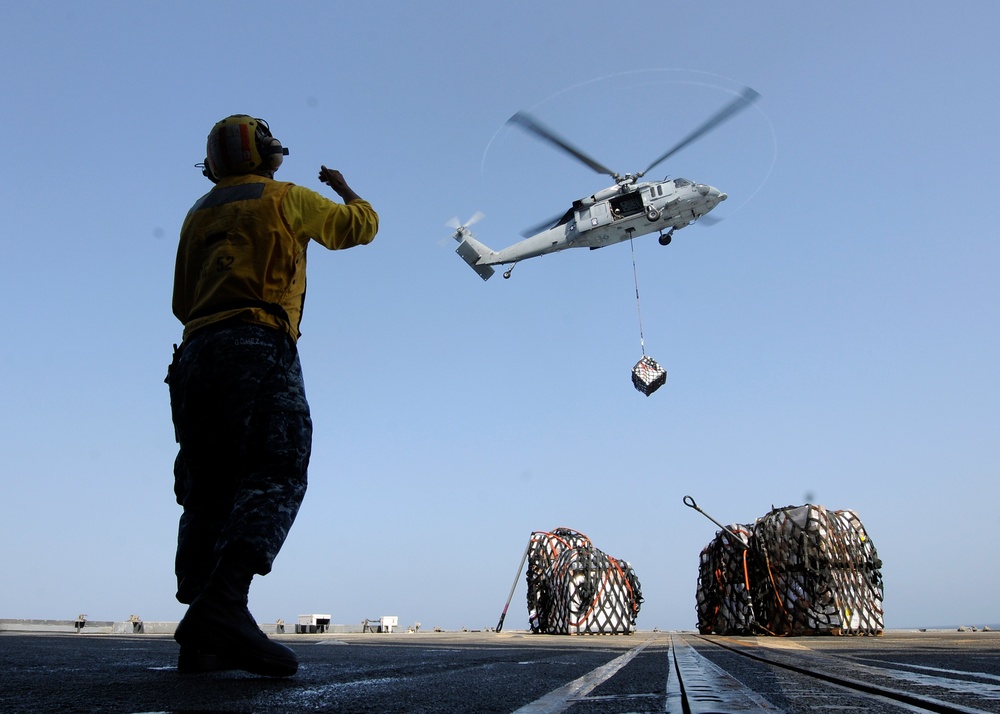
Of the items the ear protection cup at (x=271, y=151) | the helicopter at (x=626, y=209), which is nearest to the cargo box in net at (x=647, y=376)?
the helicopter at (x=626, y=209)

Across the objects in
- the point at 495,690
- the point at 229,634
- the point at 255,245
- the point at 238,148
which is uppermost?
the point at 238,148

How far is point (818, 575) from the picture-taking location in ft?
45.1

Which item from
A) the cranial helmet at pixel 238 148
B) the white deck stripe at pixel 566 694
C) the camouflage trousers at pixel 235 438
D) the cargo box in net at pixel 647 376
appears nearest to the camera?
the white deck stripe at pixel 566 694

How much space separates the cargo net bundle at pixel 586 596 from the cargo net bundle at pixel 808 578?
2611 mm

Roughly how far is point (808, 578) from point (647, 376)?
37.4 ft

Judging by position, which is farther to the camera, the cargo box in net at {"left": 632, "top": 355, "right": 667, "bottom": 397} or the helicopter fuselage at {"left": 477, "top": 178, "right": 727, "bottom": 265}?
the cargo box in net at {"left": 632, "top": 355, "right": 667, "bottom": 397}

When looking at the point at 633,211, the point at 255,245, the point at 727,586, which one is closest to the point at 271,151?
the point at 255,245

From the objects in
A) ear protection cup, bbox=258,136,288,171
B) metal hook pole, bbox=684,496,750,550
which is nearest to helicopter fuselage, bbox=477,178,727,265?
metal hook pole, bbox=684,496,750,550

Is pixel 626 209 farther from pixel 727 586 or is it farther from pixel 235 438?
pixel 235 438

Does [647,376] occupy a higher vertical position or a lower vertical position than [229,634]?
higher

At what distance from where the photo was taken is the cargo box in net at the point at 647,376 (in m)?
24.5

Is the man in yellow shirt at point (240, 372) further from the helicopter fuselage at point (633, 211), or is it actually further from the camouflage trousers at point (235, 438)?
the helicopter fuselage at point (633, 211)

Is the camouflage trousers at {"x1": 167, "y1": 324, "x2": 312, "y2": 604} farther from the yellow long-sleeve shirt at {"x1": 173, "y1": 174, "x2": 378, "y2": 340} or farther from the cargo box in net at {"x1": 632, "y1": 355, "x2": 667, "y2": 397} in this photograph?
the cargo box in net at {"x1": 632, "y1": 355, "x2": 667, "y2": 397}

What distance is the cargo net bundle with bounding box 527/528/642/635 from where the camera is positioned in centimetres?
1689
